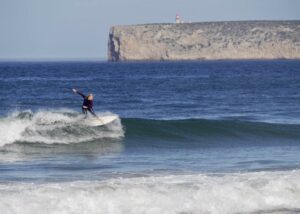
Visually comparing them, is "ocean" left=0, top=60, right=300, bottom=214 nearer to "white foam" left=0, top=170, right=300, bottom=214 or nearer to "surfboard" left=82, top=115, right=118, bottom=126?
"white foam" left=0, top=170, right=300, bottom=214

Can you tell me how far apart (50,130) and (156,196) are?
11171 millimetres

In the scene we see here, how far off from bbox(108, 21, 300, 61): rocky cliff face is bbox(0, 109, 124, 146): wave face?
146m

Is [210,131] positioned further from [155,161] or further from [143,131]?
[155,161]

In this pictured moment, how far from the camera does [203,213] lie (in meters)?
13.3

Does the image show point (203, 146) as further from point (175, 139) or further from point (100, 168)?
point (100, 168)

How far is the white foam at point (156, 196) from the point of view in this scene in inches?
511

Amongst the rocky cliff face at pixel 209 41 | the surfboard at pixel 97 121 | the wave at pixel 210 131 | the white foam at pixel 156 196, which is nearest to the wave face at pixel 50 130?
the surfboard at pixel 97 121

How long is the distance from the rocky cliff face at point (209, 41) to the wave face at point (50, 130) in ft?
479

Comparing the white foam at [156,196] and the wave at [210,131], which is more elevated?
the white foam at [156,196]

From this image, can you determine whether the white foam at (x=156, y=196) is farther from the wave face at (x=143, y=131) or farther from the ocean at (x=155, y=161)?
the wave face at (x=143, y=131)

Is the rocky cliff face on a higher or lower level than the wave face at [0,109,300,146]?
lower

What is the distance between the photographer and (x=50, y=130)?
24406 mm

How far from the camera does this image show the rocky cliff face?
171 metres

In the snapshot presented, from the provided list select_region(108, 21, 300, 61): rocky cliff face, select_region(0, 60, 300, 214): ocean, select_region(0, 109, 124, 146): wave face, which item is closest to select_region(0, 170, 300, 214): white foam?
select_region(0, 60, 300, 214): ocean
